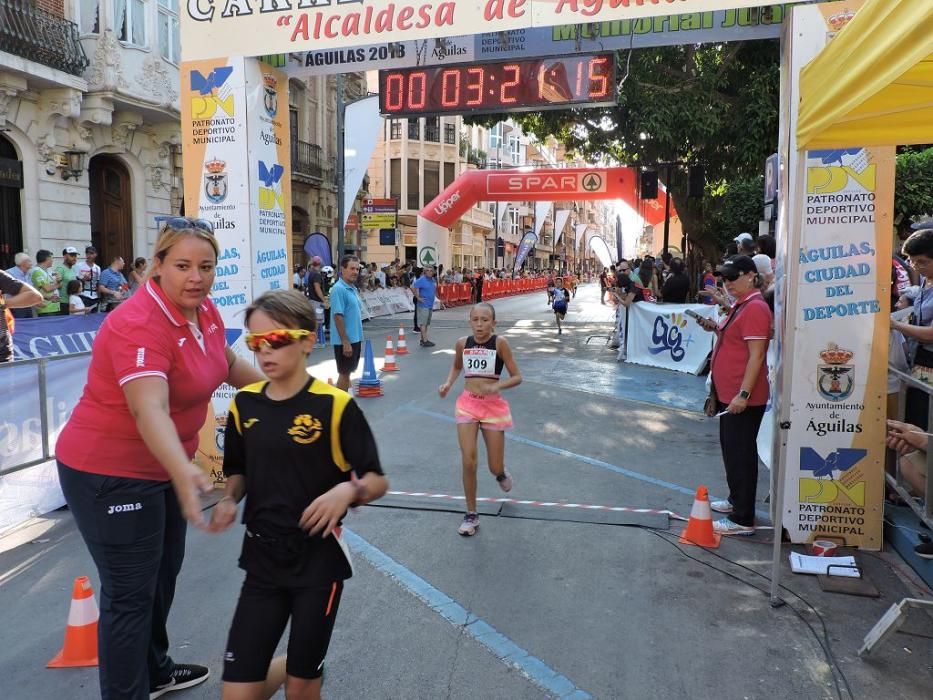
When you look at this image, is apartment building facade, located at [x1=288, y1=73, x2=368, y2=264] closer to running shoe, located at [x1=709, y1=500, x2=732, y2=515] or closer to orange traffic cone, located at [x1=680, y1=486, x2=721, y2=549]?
running shoe, located at [x1=709, y1=500, x2=732, y2=515]

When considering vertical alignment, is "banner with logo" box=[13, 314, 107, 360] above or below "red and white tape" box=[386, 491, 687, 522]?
above

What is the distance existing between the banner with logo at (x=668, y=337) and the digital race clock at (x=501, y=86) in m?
6.98

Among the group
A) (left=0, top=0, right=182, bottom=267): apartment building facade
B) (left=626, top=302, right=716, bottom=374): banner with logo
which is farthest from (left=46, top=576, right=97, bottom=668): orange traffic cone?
(left=0, top=0, right=182, bottom=267): apartment building facade

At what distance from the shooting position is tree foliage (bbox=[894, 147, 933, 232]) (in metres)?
11.2

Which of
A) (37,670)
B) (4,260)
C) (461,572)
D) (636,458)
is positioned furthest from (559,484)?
(4,260)

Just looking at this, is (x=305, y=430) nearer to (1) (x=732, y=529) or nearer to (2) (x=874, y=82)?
(2) (x=874, y=82)

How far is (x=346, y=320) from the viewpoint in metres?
8.61

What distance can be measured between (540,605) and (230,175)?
434cm

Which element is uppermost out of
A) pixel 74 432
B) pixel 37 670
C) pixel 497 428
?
pixel 74 432

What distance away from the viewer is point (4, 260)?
1521cm

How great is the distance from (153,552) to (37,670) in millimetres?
1465

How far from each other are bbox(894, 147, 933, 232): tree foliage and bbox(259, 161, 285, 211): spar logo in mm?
9817

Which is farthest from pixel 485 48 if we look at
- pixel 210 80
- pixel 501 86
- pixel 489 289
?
pixel 489 289

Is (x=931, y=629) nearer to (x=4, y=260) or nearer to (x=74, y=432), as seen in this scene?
(x=74, y=432)
